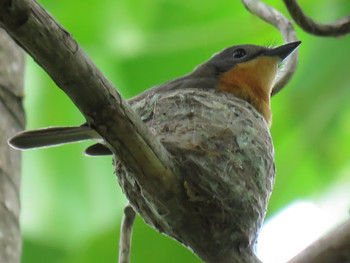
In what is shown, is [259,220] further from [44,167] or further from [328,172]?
[44,167]

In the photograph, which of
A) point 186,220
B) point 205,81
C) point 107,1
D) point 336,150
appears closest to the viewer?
point 186,220

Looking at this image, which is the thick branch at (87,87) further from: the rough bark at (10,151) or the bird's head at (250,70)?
the bird's head at (250,70)

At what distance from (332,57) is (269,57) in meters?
1.12

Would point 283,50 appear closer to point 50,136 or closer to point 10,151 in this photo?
point 50,136

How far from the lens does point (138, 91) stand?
22.5ft

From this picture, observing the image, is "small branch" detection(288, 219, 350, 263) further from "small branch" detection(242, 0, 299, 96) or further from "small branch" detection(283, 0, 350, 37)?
"small branch" detection(242, 0, 299, 96)

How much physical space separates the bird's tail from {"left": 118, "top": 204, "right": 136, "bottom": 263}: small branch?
0.51m

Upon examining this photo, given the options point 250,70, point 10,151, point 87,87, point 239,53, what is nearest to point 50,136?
point 10,151

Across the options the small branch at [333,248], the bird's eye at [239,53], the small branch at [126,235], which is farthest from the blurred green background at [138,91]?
the small branch at [333,248]

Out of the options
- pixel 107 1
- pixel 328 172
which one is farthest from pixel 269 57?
pixel 107 1

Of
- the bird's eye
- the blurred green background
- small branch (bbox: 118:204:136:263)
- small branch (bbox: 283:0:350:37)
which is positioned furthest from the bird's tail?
the bird's eye

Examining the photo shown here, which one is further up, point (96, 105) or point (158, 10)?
point (158, 10)

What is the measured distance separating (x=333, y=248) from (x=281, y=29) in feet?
9.79

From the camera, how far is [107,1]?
7.48 meters
